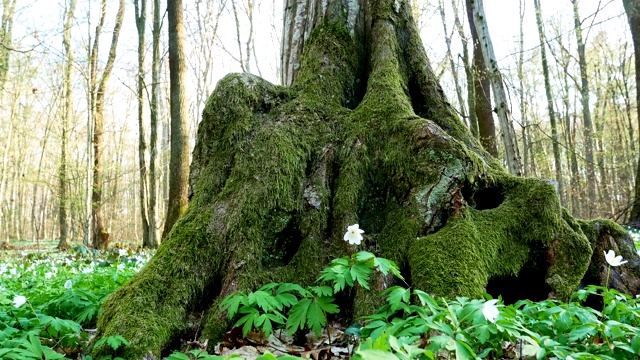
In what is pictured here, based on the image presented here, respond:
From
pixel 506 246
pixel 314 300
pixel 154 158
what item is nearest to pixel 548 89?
pixel 154 158

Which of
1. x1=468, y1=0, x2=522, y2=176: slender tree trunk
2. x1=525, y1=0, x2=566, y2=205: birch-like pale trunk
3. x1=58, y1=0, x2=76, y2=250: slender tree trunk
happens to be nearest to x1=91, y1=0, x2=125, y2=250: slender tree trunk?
x1=58, y1=0, x2=76, y2=250: slender tree trunk

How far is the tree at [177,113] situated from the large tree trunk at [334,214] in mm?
6543

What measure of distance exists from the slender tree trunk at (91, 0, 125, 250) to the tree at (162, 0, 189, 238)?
7.49 meters

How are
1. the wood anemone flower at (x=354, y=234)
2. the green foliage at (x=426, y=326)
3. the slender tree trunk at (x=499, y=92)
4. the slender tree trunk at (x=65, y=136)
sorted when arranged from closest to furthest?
the green foliage at (x=426, y=326), the wood anemone flower at (x=354, y=234), the slender tree trunk at (x=499, y=92), the slender tree trunk at (x=65, y=136)

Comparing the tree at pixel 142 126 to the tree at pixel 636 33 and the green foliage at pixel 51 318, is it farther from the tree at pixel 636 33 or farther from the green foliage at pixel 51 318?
the tree at pixel 636 33

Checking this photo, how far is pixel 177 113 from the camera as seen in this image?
1029cm

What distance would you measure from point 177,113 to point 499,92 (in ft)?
22.9

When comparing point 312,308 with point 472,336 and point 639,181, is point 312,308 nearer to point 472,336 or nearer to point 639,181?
point 472,336

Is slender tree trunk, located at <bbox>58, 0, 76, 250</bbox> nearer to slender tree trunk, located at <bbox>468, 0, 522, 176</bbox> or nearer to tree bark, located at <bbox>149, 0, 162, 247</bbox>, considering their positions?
tree bark, located at <bbox>149, 0, 162, 247</bbox>

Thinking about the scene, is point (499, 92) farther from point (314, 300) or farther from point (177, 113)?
point (177, 113)

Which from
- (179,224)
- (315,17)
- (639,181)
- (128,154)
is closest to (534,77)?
(639,181)

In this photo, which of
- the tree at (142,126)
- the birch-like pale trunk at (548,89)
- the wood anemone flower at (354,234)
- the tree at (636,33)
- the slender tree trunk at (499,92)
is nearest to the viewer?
the wood anemone flower at (354,234)

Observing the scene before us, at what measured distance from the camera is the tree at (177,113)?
1009 cm

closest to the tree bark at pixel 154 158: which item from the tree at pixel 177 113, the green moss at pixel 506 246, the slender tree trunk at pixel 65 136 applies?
the tree at pixel 177 113
